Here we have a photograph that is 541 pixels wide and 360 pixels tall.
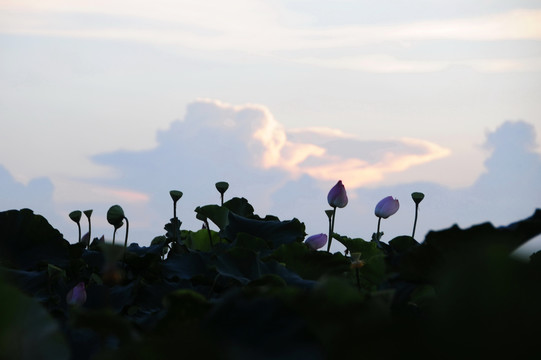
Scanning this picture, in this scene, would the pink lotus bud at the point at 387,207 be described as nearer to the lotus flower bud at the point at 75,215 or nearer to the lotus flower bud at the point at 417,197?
the lotus flower bud at the point at 417,197

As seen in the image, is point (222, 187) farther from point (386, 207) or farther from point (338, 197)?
point (386, 207)

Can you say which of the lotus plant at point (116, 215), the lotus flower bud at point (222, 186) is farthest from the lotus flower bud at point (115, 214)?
the lotus flower bud at point (222, 186)

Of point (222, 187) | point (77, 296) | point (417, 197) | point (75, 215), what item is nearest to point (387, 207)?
point (417, 197)

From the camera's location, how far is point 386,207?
9.41 feet

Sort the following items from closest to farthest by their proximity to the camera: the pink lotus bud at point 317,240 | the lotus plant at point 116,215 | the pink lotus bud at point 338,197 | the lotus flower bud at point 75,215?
the lotus plant at point 116,215
the pink lotus bud at point 317,240
the lotus flower bud at point 75,215
the pink lotus bud at point 338,197

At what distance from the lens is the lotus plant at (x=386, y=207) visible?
2846 millimetres

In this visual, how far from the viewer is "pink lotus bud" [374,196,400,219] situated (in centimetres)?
285

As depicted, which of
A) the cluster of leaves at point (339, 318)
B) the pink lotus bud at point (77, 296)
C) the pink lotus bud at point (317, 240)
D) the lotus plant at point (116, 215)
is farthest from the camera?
the pink lotus bud at point (317, 240)

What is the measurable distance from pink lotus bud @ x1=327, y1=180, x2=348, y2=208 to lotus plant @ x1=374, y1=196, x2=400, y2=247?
0.22 metres

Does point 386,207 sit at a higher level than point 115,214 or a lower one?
higher

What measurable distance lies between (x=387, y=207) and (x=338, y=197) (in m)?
0.27

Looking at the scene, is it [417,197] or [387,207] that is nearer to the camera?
[417,197]

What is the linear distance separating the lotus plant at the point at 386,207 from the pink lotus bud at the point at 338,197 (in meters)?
0.22

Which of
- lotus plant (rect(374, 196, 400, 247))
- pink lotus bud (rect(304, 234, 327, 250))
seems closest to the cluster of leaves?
pink lotus bud (rect(304, 234, 327, 250))
